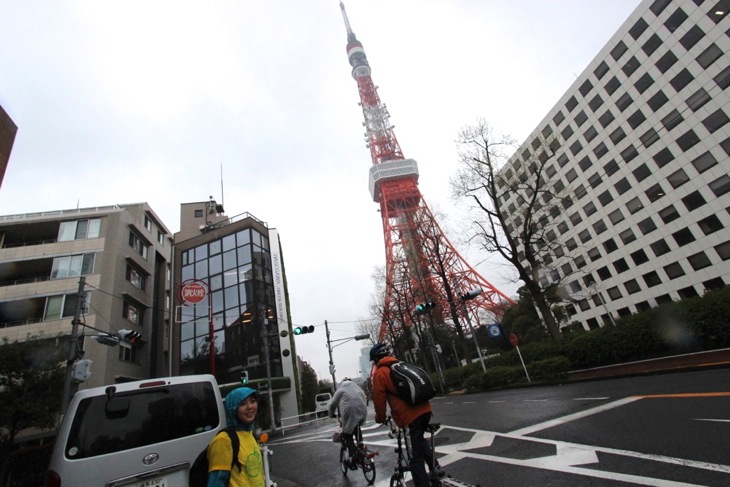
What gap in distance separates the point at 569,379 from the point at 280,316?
21.2m

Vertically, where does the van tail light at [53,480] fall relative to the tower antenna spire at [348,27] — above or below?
below

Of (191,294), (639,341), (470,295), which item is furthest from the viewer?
(470,295)

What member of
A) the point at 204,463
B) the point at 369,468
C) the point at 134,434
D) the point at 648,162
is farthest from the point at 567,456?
the point at 648,162

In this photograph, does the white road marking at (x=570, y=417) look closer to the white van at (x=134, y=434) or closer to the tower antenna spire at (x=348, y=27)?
the white van at (x=134, y=434)

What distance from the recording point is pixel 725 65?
2875 cm

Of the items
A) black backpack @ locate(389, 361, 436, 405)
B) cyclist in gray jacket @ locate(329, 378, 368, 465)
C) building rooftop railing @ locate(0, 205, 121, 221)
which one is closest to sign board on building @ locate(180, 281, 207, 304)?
cyclist in gray jacket @ locate(329, 378, 368, 465)

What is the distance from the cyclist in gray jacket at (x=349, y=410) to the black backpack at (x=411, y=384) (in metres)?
1.91

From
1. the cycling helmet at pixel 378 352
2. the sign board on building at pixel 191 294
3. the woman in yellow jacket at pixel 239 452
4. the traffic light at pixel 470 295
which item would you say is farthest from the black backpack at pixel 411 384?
the traffic light at pixel 470 295

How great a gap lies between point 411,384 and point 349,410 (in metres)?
2.25

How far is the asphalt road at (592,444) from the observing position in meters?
3.70

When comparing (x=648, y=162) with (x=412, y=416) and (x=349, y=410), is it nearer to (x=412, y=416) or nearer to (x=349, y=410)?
(x=349, y=410)

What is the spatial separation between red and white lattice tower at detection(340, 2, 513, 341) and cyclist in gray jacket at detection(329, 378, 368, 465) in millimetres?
16487

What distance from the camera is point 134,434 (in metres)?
3.64

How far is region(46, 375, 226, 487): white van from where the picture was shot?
334 centimetres
